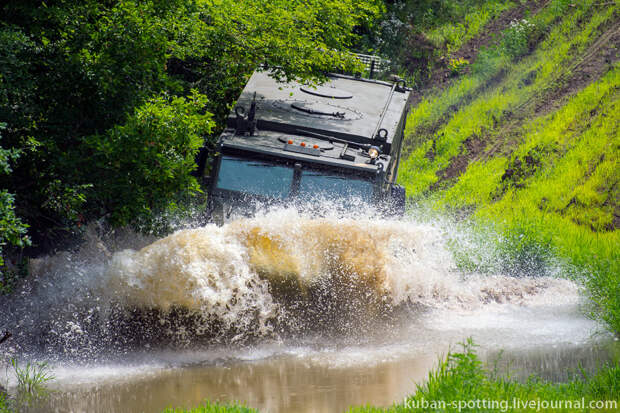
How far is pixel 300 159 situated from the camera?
28.2ft

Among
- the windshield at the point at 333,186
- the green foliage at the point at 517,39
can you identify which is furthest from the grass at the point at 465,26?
the windshield at the point at 333,186

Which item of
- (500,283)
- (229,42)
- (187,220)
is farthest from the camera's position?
(229,42)

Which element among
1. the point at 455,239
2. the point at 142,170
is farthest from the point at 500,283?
the point at 142,170

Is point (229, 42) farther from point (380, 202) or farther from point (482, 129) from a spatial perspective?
point (482, 129)

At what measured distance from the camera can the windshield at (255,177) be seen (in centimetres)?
862

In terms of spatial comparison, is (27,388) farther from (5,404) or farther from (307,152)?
(307,152)

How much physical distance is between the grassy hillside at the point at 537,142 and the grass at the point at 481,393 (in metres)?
2.32

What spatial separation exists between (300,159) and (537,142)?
8860 mm

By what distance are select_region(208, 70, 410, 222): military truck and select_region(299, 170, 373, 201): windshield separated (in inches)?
0.5

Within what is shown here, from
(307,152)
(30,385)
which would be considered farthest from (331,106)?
(30,385)

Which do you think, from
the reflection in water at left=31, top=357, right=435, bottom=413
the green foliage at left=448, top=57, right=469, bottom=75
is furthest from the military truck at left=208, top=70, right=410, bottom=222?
the green foliage at left=448, top=57, right=469, bottom=75

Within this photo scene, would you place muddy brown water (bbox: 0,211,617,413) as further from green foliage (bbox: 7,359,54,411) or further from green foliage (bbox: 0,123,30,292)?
green foliage (bbox: 0,123,30,292)

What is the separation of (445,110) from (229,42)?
30.2 ft

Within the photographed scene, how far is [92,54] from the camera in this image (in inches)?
340
